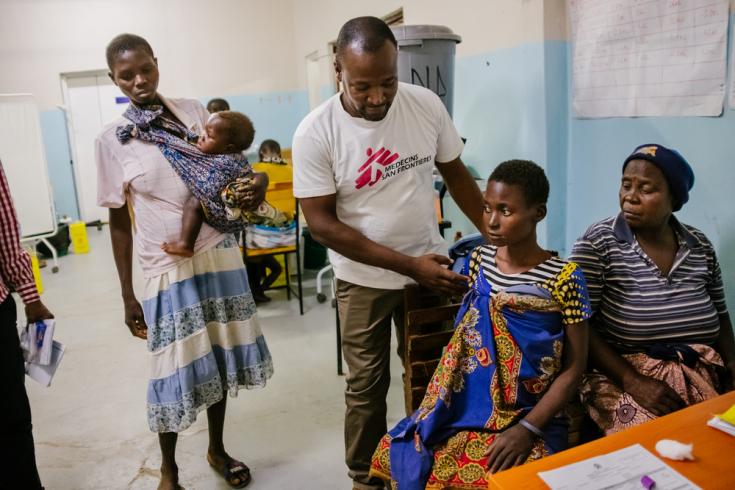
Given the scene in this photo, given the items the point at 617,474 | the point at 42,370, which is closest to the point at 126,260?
the point at 42,370

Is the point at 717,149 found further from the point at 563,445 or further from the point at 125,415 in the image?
the point at 125,415

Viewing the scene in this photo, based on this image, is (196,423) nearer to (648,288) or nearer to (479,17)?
(648,288)

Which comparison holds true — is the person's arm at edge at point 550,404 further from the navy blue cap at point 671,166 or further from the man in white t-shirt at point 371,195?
the navy blue cap at point 671,166

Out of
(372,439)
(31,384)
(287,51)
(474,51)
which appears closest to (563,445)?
(372,439)

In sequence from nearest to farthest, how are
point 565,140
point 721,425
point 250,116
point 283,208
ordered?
point 721,425, point 565,140, point 283,208, point 250,116

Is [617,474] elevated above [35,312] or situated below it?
below

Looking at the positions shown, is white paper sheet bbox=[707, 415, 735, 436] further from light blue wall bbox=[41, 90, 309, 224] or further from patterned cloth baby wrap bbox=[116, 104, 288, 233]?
light blue wall bbox=[41, 90, 309, 224]

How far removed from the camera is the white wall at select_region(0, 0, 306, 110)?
24.1 feet

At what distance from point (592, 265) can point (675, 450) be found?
2.13 ft

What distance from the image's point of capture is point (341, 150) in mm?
1572

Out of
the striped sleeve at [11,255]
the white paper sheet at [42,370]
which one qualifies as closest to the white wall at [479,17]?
the striped sleeve at [11,255]

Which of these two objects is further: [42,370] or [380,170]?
[42,370]

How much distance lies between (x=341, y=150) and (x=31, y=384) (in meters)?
2.71

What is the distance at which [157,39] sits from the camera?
24.3 feet
